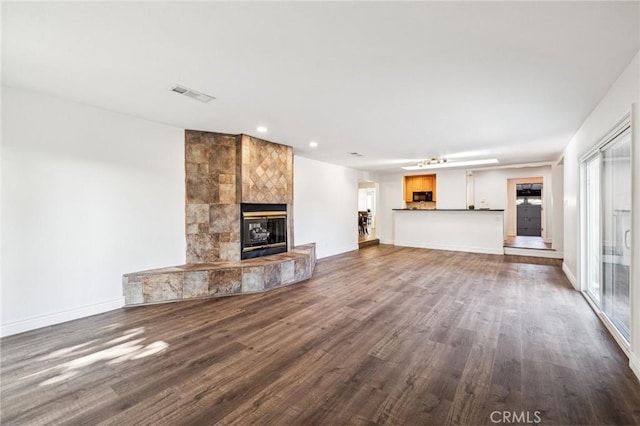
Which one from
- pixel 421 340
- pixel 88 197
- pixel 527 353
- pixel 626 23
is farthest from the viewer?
pixel 88 197

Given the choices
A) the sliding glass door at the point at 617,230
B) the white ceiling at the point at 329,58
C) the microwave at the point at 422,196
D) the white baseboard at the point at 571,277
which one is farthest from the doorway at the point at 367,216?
the sliding glass door at the point at 617,230

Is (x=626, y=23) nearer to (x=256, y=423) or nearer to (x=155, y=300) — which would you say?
(x=256, y=423)

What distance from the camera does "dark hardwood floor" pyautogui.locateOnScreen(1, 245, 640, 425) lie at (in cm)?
173

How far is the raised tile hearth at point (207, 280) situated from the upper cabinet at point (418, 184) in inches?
254

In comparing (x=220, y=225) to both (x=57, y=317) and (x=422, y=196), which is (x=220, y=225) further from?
(x=422, y=196)

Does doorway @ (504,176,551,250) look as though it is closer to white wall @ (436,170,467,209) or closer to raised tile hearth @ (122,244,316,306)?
white wall @ (436,170,467,209)

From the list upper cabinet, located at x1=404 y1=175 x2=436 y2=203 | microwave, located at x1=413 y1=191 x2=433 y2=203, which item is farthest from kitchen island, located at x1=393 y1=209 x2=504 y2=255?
upper cabinet, located at x1=404 y1=175 x2=436 y2=203

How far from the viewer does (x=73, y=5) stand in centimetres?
166

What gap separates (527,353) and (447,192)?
7.01m

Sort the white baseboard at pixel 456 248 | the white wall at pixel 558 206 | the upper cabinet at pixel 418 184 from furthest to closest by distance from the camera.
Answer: the upper cabinet at pixel 418 184 → the white baseboard at pixel 456 248 → the white wall at pixel 558 206

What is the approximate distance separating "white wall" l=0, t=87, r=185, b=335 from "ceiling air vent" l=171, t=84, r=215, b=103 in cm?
132

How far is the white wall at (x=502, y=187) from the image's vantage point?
9227mm

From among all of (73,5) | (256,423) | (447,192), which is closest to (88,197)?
(73,5)

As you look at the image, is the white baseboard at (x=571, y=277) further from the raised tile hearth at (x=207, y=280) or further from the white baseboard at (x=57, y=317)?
the white baseboard at (x=57, y=317)
